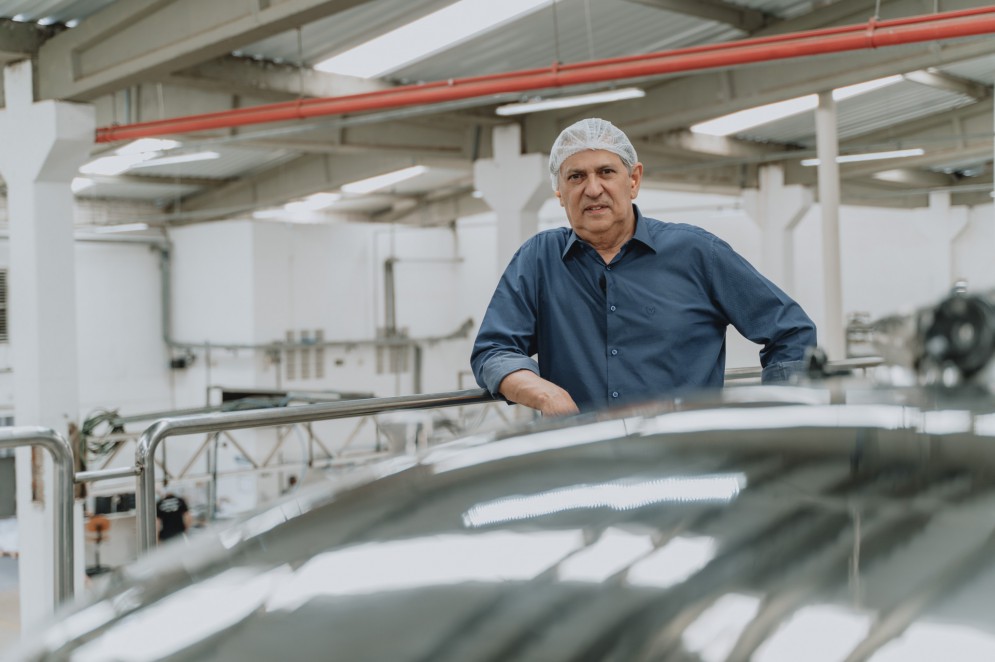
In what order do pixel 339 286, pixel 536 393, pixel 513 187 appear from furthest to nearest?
pixel 339 286
pixel 513 187
pixel 536 393

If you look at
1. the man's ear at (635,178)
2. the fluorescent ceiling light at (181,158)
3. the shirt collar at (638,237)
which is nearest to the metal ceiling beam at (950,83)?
the fluorescent ceiling light at (181,158)

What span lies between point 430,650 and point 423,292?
1632 cm

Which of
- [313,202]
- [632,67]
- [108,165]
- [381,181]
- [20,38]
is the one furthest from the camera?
[313,202]

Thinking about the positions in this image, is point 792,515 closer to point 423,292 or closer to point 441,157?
point 441,157

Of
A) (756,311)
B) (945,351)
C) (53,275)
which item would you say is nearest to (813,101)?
(53,275)

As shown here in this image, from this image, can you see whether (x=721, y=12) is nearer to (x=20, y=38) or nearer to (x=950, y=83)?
(x=950, y=83)

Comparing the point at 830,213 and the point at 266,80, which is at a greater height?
the point at 266,80

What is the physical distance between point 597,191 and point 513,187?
7442 mm

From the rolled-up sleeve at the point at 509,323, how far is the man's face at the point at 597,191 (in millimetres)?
154

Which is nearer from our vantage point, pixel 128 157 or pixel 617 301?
pixel 617 301

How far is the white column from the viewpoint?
768cm

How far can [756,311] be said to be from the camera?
1996mm

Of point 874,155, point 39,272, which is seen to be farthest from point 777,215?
point 39,272

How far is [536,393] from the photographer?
181 cm
